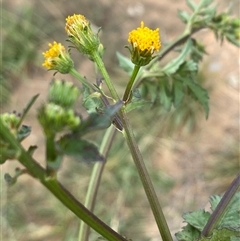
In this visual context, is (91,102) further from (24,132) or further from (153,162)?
(153,162)

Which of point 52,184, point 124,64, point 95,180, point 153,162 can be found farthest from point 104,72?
point 153,162

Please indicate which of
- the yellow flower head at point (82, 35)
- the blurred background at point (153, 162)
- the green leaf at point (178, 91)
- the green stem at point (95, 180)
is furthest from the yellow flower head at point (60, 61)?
the blurred background at point (153, 162)

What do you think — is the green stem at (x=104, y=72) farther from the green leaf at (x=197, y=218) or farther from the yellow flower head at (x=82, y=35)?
the green leaf at (x=197, y=218)

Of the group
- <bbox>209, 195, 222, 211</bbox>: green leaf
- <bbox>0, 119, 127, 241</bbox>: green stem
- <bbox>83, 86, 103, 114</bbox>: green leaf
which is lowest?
<bbox>0, 119, 127, 241</bbox>: green stem

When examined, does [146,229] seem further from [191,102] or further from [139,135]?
[191,102]

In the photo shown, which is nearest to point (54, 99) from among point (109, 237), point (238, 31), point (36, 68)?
point (109, 237)

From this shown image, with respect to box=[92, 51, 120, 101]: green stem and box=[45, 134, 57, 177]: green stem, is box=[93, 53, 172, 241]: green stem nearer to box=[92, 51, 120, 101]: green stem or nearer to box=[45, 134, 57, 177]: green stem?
box=[92, 51, 120, 101]: green stem

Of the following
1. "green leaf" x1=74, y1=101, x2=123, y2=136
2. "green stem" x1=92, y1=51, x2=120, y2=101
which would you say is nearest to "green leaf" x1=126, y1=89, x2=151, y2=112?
"green stem" x1=92, y1=51, x2=120, y2=101
